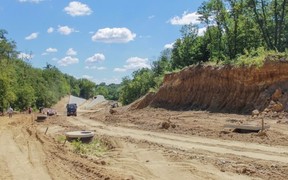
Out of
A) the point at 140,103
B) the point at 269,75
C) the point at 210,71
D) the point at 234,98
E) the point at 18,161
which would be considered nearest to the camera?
the point at 18,161

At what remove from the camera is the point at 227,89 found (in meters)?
40.6

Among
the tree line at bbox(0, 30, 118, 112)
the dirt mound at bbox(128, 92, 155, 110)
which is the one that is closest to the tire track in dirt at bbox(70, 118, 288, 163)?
the dirt mound at bbox(128, 92, 155, 110)

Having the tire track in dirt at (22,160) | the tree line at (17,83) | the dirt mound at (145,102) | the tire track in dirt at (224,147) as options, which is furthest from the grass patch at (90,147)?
the tree line at (17,83)

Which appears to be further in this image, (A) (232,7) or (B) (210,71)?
(A) (232,7)

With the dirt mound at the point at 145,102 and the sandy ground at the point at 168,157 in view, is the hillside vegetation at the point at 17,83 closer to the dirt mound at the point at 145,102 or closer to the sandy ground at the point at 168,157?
the dirt mound at the point at 145,102

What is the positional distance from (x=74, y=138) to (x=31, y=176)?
32.3 feet

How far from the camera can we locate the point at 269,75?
35125 mm

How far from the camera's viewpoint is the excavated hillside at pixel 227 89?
3406cm

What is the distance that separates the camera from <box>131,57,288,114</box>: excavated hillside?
3406 centimetres

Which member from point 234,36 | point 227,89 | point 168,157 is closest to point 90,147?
point 168,157

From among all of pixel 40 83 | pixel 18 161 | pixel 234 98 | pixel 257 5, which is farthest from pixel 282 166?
pixel 40 83

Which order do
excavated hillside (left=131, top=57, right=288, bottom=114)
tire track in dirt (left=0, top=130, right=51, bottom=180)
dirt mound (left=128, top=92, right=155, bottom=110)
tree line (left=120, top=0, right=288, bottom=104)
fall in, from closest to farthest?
1. tire track in dirt (left=0, top=130, right=51, bottom=180)
2. excavated hillside (left=131, top=57, right=288, bottom=114)
3. tree line (left=120, top=0, right=288, bottom=104)
4. dirt mound (left=128, top=92, right=155, bottom=110)

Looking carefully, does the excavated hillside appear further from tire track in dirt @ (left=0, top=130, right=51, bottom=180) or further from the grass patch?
tire track in dirt @ (left=0, top=130, right=51, bottom=180)

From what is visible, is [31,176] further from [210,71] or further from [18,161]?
[210,71]
